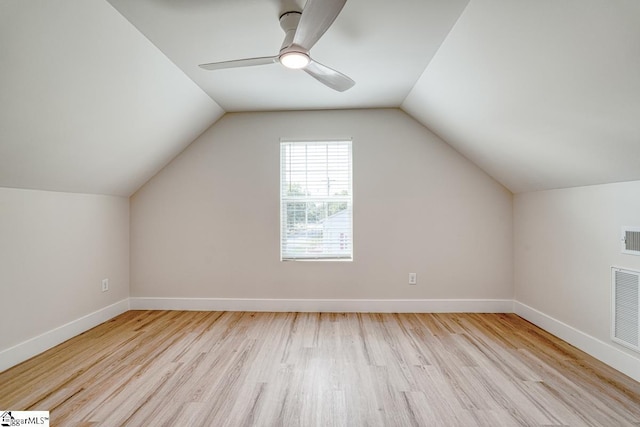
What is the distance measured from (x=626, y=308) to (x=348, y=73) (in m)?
2.73

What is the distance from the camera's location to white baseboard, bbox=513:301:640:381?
228 centimetres

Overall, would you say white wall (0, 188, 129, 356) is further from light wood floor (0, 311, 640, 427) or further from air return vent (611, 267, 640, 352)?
air return vent (611, 267, 640, 352)

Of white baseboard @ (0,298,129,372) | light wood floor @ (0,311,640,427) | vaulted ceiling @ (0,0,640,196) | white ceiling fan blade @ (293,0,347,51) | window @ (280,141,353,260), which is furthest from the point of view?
window @ (280,141,353,260)

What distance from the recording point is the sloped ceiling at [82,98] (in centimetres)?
170

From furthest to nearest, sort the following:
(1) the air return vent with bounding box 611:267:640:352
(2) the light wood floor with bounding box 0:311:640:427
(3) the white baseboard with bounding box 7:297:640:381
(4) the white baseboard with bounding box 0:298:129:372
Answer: (3) the white baseboard with bounding box 7:297:640:381, (4) the white baseboard with bounding box 0:298:129:372, (1) the air return vent with bounding box 611:267:640:352, (2) the light wood floor with bounding box 0:311:640:427

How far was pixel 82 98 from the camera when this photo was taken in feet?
7.23

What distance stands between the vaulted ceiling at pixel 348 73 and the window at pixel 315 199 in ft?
2.32

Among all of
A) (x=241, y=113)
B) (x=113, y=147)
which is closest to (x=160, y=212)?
(x=113, y=147)

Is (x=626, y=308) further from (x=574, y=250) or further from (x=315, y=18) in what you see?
(x=315, y=18)

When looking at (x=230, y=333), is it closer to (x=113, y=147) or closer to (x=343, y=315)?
(x=343, y=315)

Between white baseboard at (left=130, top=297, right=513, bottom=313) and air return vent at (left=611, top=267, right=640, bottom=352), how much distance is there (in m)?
1.31

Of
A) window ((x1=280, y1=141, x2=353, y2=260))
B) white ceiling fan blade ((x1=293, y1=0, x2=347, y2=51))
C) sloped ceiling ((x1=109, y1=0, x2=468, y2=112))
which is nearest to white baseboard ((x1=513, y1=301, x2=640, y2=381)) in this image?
window ((x1=280, y1=141, x2=353, y2=260))

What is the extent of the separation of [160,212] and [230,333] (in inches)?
67.3

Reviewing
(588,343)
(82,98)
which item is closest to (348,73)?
(82,98)
